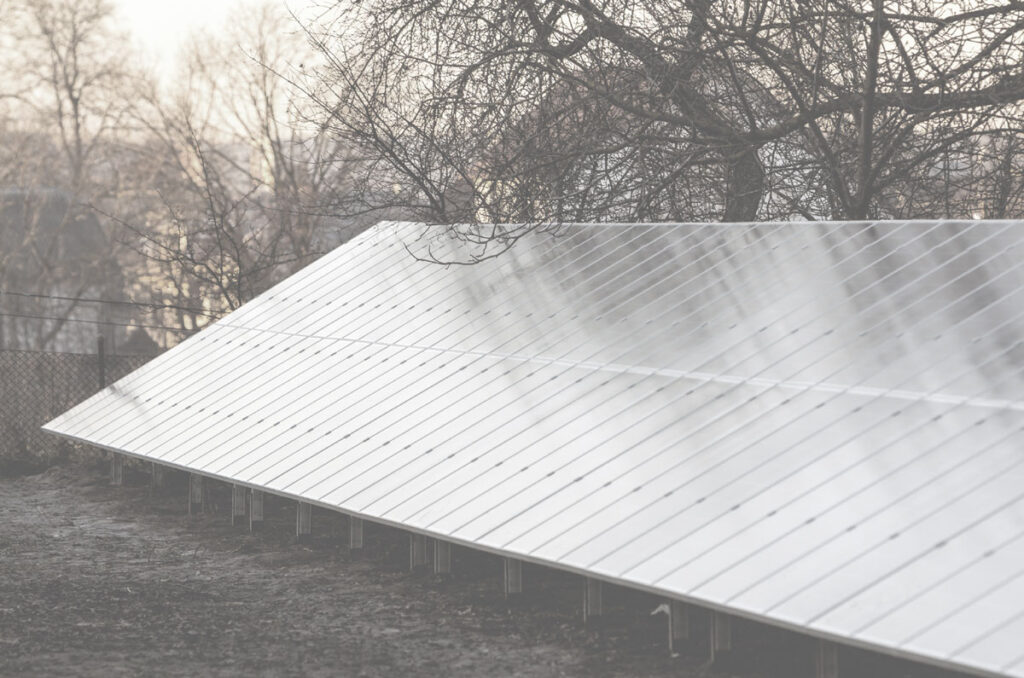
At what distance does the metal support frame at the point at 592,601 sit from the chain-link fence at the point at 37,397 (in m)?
9.85

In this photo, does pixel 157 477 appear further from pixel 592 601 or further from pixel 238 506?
pixel 592 601

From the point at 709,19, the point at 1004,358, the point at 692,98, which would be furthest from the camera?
the point at 692,98

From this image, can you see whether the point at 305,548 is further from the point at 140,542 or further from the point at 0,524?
the point at 0,524

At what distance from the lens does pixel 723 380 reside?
28.6ft

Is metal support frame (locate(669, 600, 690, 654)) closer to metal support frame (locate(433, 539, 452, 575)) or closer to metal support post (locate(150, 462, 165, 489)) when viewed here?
metal support frame (locate(433, 539, 452, 575))

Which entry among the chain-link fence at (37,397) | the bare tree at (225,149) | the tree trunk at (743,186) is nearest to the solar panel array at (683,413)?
the chain-link fence at (37,397)

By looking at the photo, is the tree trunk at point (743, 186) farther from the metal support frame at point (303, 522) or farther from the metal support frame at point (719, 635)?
the metal support frame at point (719, 635)

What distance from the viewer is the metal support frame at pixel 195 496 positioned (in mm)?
12695

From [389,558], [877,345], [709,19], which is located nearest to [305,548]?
[389,558]

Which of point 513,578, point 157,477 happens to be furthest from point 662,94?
point 513,578

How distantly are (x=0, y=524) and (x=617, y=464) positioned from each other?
707 cm

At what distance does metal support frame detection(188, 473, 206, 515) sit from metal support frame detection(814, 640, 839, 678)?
744 centimetres

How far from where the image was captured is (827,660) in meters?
6.49

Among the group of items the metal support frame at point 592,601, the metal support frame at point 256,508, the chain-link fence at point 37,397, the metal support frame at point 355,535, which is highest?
the chain-link fence at point 37,397
